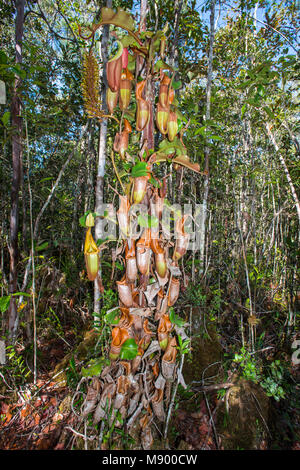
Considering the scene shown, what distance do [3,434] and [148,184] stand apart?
4.29 feet

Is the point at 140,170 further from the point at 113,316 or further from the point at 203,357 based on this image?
the point at 203,357

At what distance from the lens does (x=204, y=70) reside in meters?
2.76

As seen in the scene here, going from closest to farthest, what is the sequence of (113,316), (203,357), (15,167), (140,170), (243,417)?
1. (140,170)
2. (113,316)
3. (243,417)
4. (15,167)
5. (203,357)

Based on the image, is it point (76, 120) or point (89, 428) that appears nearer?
point (89, 428)

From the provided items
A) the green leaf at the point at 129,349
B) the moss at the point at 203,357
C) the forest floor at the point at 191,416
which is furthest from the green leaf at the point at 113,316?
the moss at the point at 203,357

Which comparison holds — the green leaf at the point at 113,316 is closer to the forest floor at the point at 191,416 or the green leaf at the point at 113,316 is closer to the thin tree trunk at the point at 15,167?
the forest floor at the point at 191,416

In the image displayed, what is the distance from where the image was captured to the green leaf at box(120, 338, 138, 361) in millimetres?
789

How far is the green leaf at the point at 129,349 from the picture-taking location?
79 cm

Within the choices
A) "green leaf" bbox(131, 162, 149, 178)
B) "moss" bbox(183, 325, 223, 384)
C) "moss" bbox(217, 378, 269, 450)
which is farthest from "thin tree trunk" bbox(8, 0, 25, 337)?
"moss" bbox(217, 378, 269, 450)

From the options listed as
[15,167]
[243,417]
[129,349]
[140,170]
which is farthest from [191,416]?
[15,167]

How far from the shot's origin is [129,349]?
801 mm

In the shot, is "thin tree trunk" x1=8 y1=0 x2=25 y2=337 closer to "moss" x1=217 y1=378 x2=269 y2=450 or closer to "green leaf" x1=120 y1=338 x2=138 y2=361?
"green leaf" x1=120 y1=338 x2=138 y2=361

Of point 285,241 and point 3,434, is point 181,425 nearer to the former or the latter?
point 3,434
